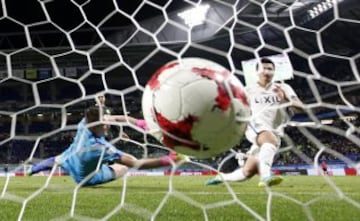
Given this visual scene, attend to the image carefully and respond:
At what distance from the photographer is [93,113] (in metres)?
3.49

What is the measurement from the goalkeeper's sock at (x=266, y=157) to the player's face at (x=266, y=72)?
0.47 m

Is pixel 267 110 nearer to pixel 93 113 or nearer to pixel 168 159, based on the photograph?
pixel 168 159

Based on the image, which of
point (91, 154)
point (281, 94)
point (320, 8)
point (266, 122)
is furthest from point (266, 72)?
point (320, 8)

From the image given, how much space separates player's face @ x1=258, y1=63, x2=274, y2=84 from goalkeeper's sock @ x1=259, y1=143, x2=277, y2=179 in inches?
18.6

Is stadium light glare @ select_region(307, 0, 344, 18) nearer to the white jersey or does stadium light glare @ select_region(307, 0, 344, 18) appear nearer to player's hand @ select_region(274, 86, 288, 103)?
the white jersey

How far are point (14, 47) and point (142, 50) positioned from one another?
4972mm

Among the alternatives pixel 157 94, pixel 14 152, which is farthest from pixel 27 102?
pixel 157 94

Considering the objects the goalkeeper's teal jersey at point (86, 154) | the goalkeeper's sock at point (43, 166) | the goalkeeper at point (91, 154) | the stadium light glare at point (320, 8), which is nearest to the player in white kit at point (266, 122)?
the goalkeeper at point (91, 154)

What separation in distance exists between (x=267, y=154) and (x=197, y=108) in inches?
69.9

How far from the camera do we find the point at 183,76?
2070 mm

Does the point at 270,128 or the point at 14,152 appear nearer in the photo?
the point at 270,128

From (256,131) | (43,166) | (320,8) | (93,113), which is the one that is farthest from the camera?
(320,8)

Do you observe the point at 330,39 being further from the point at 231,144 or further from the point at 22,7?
the point at 231,144

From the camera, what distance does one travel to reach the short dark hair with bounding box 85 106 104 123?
3.43 meters
